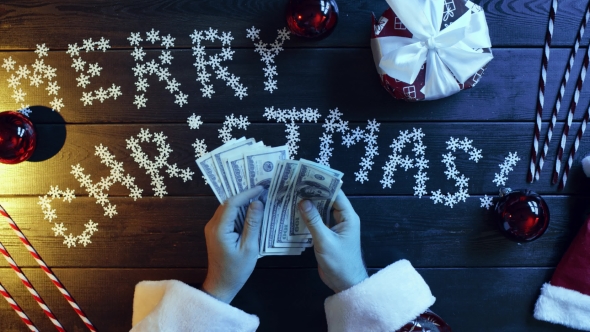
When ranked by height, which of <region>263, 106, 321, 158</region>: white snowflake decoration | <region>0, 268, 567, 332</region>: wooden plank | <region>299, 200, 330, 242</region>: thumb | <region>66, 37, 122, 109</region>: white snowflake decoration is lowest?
<region>0, 268, 567, 332</region>: wooden plank

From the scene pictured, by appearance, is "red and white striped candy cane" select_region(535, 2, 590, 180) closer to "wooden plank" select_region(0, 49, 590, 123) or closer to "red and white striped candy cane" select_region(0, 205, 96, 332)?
"wooden plank" select_region(0, 49, 590, 123)

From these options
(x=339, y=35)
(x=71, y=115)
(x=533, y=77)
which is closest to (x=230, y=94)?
(x=339, y=35)

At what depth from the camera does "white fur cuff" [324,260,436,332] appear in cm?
128

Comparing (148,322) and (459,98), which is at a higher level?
(459,98)

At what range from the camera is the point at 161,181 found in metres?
1.48

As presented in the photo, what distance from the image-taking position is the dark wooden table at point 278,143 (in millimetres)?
1444

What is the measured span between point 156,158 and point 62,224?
0.40m

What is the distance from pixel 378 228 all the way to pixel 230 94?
66 cm

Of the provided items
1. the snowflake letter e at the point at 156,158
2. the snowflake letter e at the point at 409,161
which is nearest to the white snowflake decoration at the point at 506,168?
the snowflake letter e at the point at 409,161

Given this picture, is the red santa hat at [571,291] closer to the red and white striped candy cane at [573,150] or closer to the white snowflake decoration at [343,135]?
the red and white striped candy cane at [573,150]

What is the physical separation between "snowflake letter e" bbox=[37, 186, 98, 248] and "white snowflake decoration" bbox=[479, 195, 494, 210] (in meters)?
1.30

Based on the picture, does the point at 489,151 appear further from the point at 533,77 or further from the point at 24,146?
the point at 24,146

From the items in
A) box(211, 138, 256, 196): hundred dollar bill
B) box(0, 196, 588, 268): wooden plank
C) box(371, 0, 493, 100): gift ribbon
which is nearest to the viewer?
box(371, 0, 493, 100): gift ribbon

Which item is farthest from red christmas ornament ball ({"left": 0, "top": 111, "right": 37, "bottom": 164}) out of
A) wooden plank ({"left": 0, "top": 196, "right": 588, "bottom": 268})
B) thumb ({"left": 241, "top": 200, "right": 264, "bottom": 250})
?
thumb ({"left": 241, "top": 200, "right": 264, "bottom": 250})
